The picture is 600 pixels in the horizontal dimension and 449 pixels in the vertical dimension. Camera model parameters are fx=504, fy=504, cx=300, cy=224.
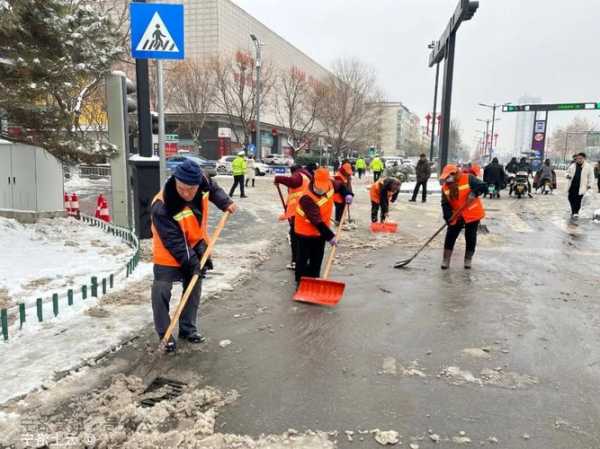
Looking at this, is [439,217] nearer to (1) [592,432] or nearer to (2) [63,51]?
(2) [63,51]

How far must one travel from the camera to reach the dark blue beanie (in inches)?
157

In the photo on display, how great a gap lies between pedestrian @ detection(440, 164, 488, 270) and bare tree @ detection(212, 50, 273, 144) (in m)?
36.9

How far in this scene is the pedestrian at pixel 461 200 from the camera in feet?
24.1

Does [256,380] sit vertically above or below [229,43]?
below

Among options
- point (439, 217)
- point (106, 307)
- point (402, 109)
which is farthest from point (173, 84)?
point (402, 109)

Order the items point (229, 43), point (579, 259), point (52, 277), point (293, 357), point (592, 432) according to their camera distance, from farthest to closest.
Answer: point (229, 43)
point (579, 259)
point (52, 277)
point (293, 357)
point (592, 432)

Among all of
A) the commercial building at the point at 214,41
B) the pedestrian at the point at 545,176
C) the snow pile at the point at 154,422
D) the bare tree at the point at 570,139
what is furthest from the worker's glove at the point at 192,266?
the bare tree at the point at 570,139

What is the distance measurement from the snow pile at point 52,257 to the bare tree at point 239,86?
34.9m

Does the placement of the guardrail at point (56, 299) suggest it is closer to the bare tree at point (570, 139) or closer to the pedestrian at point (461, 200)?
the pedestrian at point (461, 200)

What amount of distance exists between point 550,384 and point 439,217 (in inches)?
405

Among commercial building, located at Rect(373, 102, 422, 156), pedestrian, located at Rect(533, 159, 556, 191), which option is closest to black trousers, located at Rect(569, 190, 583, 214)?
pedestrian, located at Rect(533, 159, 556, 191)

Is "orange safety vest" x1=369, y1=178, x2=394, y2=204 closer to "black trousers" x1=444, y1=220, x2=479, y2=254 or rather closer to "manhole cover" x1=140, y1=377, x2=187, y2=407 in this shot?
"black trousers" x1=444, y1=220, x2=479, y2=254

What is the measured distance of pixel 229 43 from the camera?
177 ft

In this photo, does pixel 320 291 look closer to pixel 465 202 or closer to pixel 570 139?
pixel 465 202
